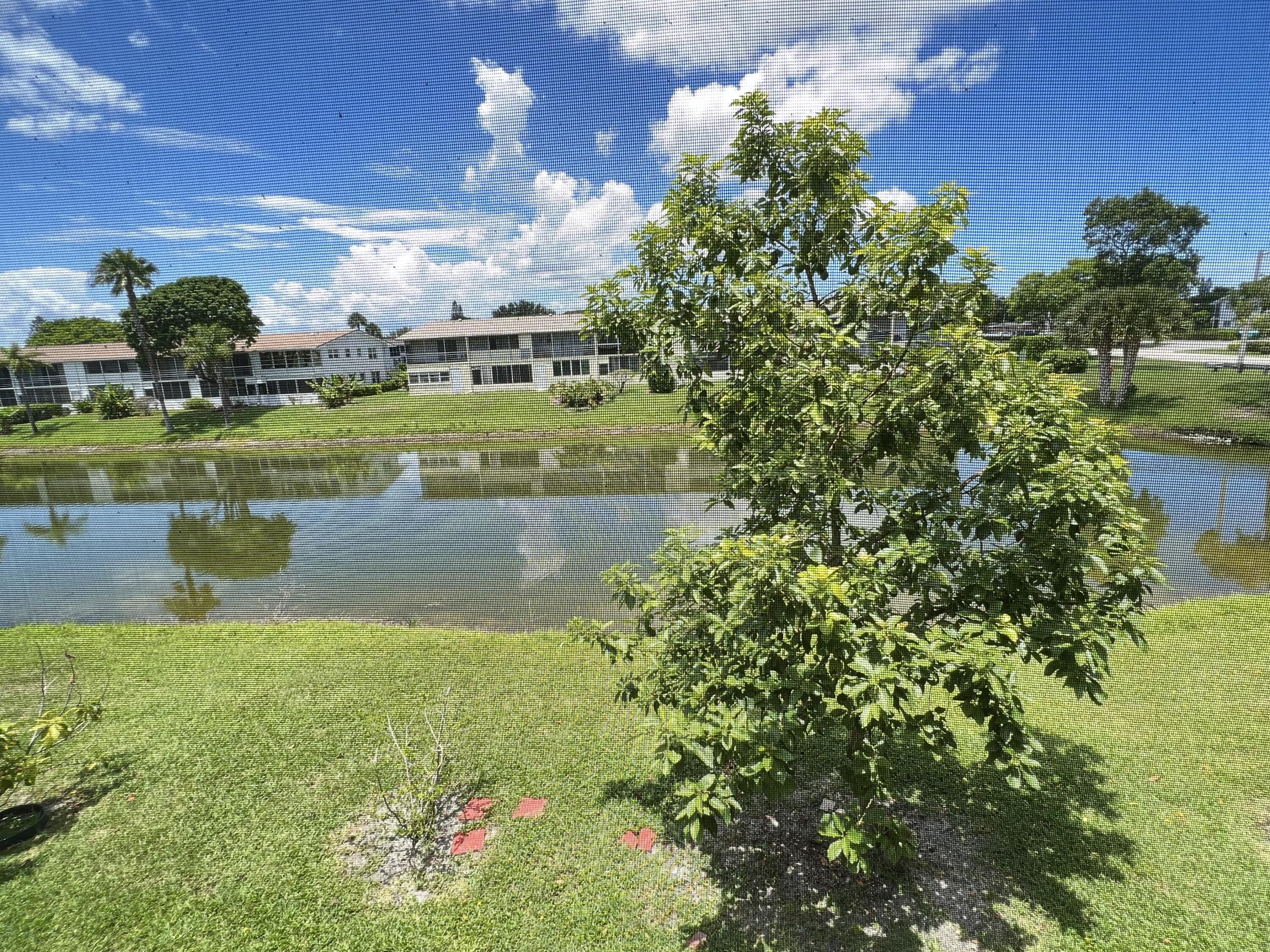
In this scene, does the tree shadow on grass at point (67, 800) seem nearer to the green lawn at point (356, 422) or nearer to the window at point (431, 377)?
the green lawn at point (356, 422)

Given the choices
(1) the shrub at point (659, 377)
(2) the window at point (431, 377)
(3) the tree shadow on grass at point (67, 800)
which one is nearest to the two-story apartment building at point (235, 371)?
(2) the window at point (431, 377)

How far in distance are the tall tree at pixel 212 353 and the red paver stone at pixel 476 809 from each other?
12000 mm

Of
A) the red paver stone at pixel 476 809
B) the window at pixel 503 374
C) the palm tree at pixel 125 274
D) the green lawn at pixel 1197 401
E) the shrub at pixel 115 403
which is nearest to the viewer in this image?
the red paver stone at pixel 476 809

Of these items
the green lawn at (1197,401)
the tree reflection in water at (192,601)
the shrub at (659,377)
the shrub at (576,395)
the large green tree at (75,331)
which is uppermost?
the large green tree at (75,331)

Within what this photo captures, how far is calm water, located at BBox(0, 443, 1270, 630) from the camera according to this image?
193 inches

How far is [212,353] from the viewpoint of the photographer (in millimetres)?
11086

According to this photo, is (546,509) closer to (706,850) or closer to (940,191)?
(706,850)

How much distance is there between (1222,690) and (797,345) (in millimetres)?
2914

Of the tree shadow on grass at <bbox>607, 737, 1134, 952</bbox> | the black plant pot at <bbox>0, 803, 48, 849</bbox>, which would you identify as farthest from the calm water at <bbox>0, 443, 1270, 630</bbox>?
the black plant pot at <bbox>0, 803, 48, 849</bbox>

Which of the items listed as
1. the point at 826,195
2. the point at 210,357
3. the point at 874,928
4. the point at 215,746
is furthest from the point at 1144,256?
the point at 210,357

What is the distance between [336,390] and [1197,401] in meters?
15.5

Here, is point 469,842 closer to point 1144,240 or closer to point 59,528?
point 1144,240

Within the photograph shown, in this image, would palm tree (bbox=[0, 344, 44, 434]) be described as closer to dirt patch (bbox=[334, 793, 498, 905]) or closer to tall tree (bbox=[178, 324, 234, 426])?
tall tree (bbox=[178, 324, 234, 426])

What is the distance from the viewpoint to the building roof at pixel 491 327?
1324 cm
